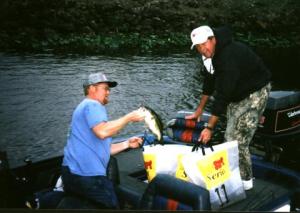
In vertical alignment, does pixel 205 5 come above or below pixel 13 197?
above

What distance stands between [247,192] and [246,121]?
851 mm

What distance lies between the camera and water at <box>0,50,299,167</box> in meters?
11.2

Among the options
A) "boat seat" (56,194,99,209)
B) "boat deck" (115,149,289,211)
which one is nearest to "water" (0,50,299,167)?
"boat deck" (115,149,289,211)

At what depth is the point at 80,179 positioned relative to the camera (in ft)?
13.5

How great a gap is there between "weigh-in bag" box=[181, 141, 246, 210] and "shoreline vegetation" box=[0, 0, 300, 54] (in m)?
21.5

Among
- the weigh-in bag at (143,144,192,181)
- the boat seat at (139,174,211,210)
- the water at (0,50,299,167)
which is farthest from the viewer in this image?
the water at (0,50,299,167)

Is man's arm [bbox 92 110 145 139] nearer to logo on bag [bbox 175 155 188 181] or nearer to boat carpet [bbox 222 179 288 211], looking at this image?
logo on bag [bbox 175 155 188 181]

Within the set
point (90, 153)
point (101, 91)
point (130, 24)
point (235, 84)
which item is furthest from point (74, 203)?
point (130, 24)

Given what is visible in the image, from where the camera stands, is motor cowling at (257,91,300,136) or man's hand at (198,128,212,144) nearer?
man's hand at (198,128,212,144)

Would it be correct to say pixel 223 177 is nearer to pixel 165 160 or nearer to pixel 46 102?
pixel 165 160

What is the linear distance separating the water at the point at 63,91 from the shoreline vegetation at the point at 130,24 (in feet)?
13.5

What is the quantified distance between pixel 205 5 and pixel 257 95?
133 ft

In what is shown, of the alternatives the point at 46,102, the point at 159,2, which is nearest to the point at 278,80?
the point at 46,102

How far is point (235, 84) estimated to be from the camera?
488 cm
